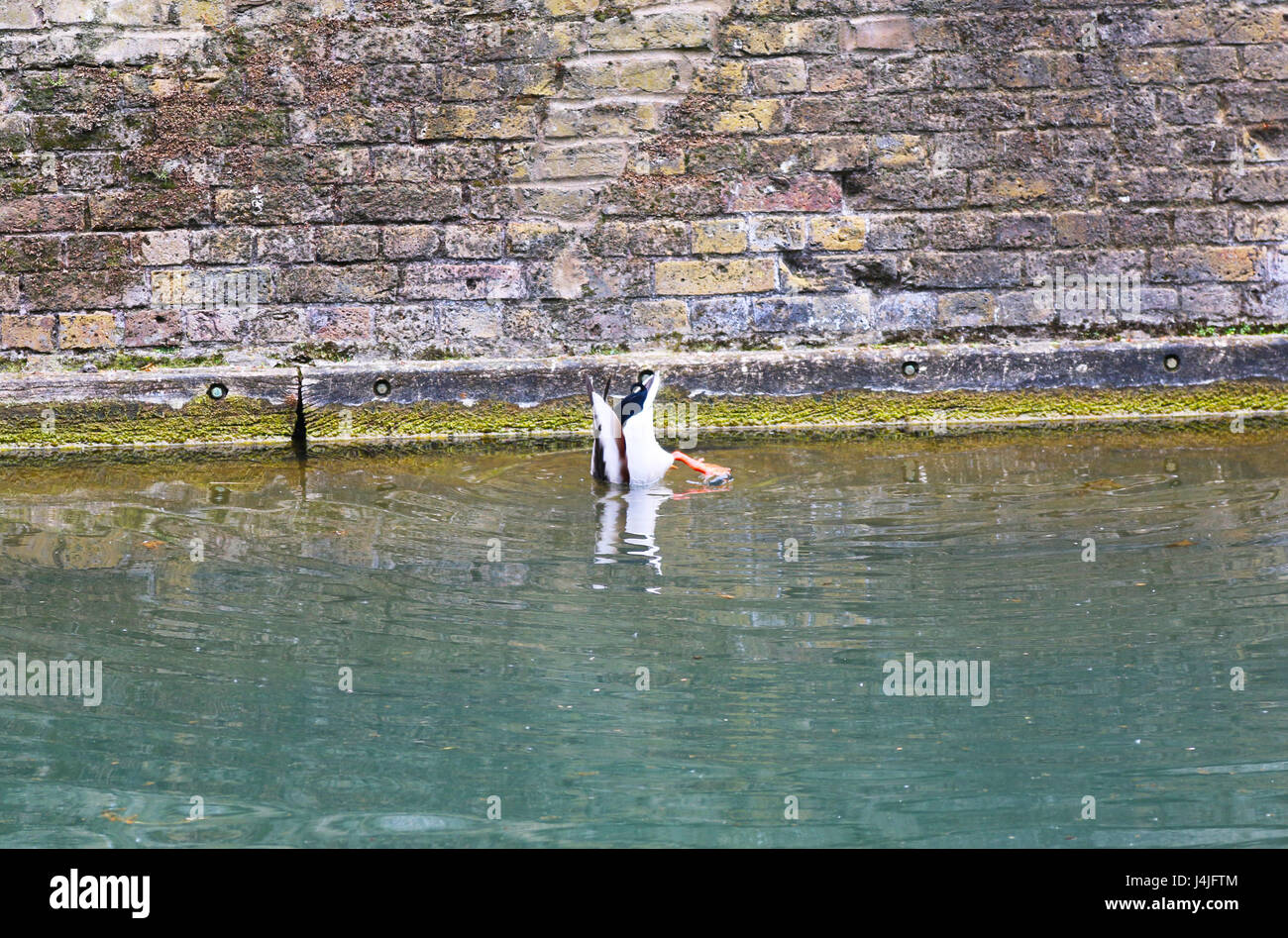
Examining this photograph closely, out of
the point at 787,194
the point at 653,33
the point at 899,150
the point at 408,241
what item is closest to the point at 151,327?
the point at 408,241

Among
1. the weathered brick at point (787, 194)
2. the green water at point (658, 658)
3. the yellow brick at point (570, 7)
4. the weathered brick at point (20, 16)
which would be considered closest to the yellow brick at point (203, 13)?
the weathered brick at point (20, 16)

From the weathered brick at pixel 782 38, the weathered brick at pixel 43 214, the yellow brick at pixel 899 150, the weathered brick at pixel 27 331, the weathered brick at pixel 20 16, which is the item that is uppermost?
the weathered brick at pixel 20 16

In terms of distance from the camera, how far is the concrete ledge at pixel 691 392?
648 centimetres

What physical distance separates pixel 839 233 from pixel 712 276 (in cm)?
60

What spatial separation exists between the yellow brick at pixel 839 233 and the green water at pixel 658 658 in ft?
4.87

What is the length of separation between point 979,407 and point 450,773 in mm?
4447

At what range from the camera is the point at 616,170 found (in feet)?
21.5

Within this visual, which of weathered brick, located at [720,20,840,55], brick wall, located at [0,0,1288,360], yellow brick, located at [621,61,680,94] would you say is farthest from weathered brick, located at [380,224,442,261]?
weathered brick, located at [720,20,840,55]

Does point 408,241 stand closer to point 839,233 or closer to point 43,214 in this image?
point 43,214

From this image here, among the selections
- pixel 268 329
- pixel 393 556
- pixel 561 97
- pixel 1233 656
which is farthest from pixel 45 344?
pixel 1233 656

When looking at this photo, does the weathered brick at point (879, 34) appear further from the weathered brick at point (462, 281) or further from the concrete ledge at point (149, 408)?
the concrete ledge at point (149, 408)

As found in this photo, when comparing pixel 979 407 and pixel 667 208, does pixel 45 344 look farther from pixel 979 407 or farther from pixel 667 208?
pixel 979 407

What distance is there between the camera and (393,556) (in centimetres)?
441

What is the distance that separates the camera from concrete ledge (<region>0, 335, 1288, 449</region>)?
648cm
